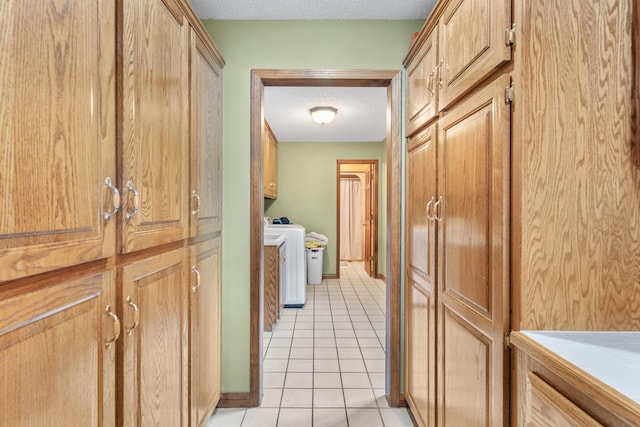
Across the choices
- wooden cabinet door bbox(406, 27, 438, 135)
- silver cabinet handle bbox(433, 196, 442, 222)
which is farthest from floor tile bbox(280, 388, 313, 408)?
wooden cabinet door bbox(406, 27, 438, 135)

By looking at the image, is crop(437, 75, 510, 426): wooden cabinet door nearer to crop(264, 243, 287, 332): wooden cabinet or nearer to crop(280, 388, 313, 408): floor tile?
crop(280, 388, 313, 408): floor tile

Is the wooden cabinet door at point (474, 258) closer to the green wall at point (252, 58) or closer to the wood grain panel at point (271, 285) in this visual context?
the green wall at point (252, 58)

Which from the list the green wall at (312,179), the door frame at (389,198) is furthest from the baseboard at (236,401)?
the green wall at (312,179)

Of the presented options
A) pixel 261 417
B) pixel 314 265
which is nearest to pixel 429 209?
pixel 261 417

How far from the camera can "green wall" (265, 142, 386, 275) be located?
5.88 metres

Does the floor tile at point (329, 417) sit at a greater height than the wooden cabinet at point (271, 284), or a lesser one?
lesser

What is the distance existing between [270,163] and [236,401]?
3445mm

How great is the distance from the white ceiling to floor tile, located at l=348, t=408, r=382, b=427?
7.95 feet

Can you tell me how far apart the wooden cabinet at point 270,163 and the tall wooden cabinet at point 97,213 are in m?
3.03

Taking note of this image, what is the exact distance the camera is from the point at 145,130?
1.14 meters

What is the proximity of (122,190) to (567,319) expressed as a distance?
130 centimetres

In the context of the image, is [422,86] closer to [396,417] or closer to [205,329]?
[205,329]

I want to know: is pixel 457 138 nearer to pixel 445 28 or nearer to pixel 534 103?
pixel 534 103

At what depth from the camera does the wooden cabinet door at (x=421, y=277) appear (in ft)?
5.29
